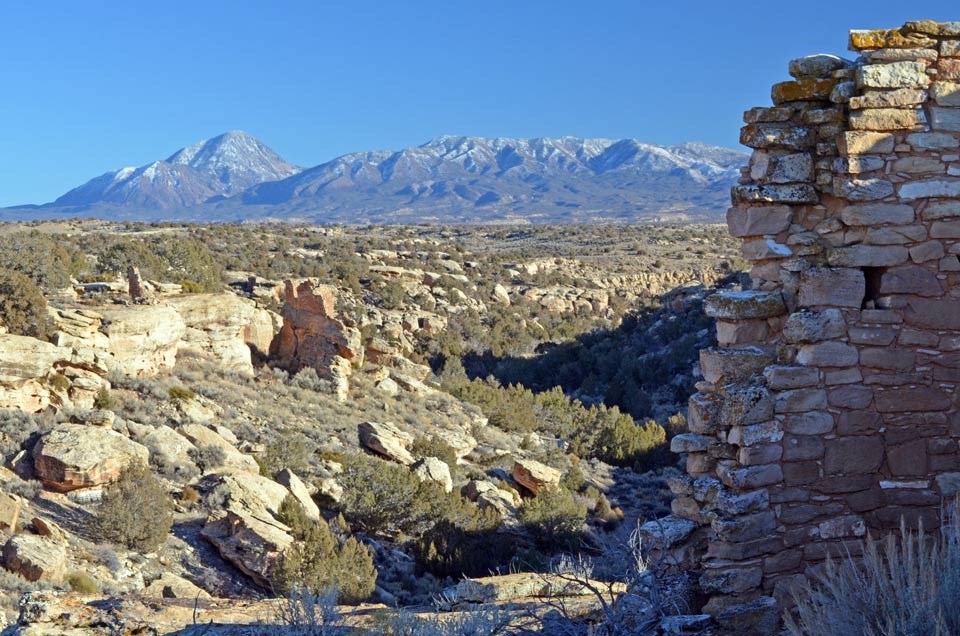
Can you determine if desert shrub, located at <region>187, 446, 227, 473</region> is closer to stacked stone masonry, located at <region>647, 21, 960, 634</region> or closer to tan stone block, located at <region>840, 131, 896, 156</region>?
stacked stone masonry, located at <region>647, 21, 960, 634</region>

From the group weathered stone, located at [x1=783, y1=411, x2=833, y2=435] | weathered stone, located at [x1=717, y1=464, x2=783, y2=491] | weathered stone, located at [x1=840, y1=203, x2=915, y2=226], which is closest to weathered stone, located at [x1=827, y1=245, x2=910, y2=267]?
weathered stone, located at [x1=840, y1=203, x2=915, y2=226]

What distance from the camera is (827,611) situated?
12.6ft

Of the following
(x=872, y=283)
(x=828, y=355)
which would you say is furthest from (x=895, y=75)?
(x=828, y=355)

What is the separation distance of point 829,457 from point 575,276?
40.9 m

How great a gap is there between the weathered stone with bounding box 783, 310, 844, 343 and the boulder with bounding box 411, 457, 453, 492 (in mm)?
10898

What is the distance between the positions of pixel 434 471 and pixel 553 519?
2808 mm

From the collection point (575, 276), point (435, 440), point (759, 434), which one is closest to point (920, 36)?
point (759, 434)

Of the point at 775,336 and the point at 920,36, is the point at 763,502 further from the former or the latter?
the point at 920,36

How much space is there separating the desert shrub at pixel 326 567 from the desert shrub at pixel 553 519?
3.62 metres

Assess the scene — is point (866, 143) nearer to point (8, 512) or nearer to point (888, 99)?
point (888, 99)

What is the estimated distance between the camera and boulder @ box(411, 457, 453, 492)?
630 inches

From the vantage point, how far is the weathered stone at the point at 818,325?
5660 millimetres

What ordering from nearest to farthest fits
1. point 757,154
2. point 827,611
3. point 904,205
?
point 827,611 < point 904,205 < point 757,154

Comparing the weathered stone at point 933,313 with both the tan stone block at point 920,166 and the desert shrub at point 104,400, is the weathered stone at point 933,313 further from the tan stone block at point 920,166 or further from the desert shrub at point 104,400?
the desert shrub at point 104,400
